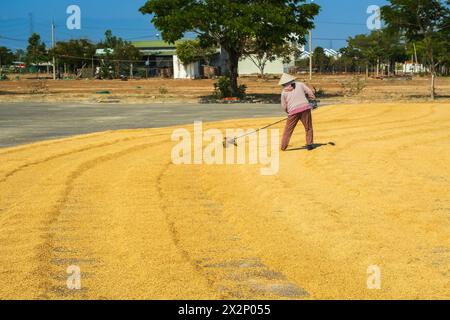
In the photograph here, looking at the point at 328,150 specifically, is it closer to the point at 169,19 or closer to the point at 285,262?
the point at 285,262

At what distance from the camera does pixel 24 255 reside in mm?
6059

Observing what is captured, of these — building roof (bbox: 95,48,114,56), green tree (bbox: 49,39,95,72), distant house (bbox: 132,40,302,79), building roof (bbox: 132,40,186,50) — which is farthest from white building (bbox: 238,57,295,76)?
green tree (bbox: 49,39,95,72)

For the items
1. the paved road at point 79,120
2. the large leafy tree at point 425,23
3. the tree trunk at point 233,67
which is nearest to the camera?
the paved road at point 79,120

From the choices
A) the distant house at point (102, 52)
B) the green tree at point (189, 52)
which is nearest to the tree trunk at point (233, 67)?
the green tree at point (189, 52)

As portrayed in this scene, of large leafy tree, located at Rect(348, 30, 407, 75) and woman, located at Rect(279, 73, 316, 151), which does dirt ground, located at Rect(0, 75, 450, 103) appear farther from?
large leafy tree, located at Rect(348, 30, 407, 75)

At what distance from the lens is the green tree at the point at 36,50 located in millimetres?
90062

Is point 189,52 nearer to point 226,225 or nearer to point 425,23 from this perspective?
point 425,23

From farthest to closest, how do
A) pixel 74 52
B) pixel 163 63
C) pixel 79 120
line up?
pixel 163 63, pixel 74 52, pixel 79 120

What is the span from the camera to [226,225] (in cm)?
722

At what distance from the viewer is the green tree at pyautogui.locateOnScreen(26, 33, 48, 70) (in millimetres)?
90062

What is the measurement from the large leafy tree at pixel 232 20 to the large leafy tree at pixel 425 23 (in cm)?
449

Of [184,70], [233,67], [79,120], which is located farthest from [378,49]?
[79,120]

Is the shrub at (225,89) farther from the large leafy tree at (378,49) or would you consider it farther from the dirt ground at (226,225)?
the large leafy tree at (378,49)

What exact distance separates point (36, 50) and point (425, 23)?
68738mm
